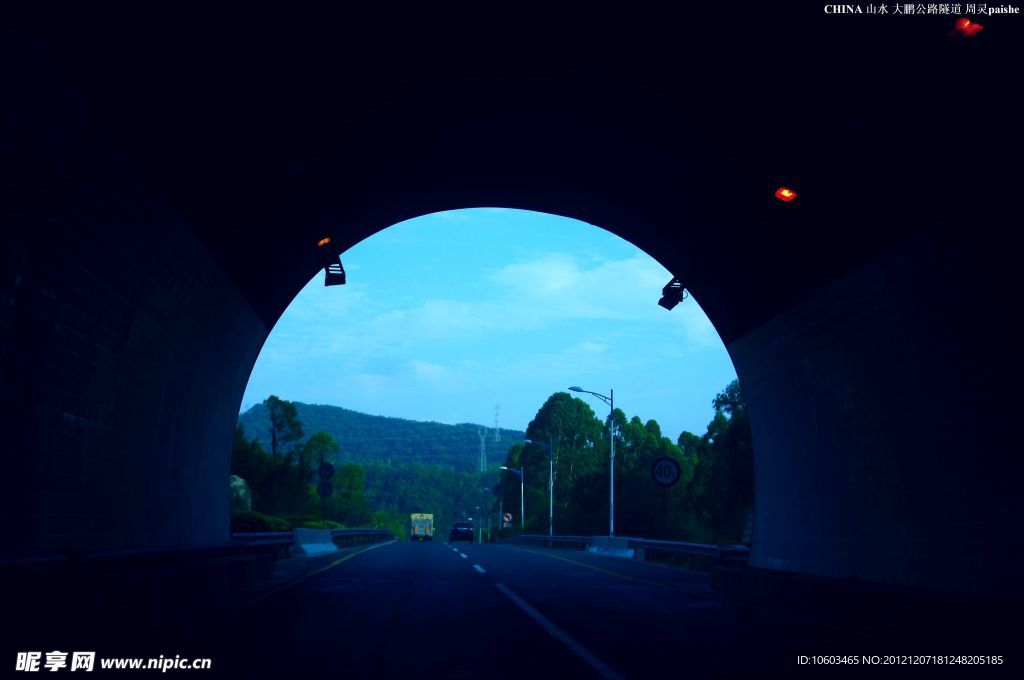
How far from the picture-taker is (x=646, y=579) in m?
24.4

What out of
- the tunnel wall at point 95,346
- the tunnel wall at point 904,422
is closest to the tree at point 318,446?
the tunnel wall at point 95,346

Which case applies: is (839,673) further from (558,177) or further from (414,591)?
(558,177)

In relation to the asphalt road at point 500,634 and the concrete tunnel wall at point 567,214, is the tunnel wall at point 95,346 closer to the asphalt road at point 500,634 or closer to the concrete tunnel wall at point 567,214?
the concrete tunnel wall at point 567,214

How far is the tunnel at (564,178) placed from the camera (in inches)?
438

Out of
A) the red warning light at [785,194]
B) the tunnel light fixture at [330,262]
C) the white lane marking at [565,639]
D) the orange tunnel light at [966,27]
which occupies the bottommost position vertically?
the white lane marking at [565,639]

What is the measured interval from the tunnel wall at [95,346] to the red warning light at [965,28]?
893 centimetres

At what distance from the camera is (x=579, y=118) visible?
1675cm

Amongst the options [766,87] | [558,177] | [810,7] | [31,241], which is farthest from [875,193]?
[31,241]

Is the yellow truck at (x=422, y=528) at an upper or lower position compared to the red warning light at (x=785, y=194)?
lower

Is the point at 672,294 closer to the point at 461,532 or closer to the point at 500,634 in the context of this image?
the point at 500,634

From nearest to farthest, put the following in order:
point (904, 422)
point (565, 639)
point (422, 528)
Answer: point (565, 639) → point (904, 422) → point (422, 528)

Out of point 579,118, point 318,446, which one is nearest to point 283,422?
point 318,446

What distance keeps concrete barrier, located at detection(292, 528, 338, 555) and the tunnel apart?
49.4 feet

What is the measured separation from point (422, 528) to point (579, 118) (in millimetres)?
89636
